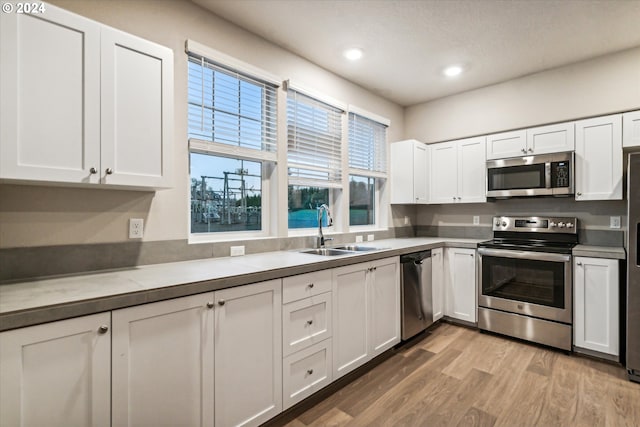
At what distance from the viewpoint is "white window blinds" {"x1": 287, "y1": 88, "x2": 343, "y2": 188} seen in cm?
284

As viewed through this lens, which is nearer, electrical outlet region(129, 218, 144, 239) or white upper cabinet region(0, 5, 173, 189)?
white upper cabinet region(0, 5, 173, 189)

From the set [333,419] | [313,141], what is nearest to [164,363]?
[333,419]

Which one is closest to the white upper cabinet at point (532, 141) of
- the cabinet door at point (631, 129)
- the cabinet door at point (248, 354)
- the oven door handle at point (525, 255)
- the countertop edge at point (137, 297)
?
the cabinet door at point (631, 129)

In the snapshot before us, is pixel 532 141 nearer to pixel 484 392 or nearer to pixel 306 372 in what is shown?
pixel 484 392

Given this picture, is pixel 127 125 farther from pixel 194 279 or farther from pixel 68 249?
pixel 194 279

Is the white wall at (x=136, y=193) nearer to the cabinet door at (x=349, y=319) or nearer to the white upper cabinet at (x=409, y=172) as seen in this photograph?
the cabinet door at (x=349, y=319)

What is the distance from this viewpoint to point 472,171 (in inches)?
145

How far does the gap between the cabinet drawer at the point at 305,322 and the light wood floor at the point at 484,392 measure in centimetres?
45

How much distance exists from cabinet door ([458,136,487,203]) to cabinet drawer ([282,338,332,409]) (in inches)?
100

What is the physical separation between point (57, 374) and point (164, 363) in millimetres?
373

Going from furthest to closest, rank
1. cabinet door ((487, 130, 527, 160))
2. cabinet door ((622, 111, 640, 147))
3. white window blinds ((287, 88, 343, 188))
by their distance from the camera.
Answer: cabinet door ((487, 130, 527, 160)) → white window blinds ((287, 88, 343, 188)) → cabinet door ((622, 111, 640, 147))

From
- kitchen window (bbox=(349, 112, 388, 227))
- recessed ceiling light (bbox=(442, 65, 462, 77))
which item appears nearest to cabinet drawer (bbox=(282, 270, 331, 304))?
kitchen window (bbox=(349, 112, 388, 227))

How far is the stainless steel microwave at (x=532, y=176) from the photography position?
3.00 meters

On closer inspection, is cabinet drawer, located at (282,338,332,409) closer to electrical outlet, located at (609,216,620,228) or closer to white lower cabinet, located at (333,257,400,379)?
white lower cabinet, located at (333,257,400,379)
